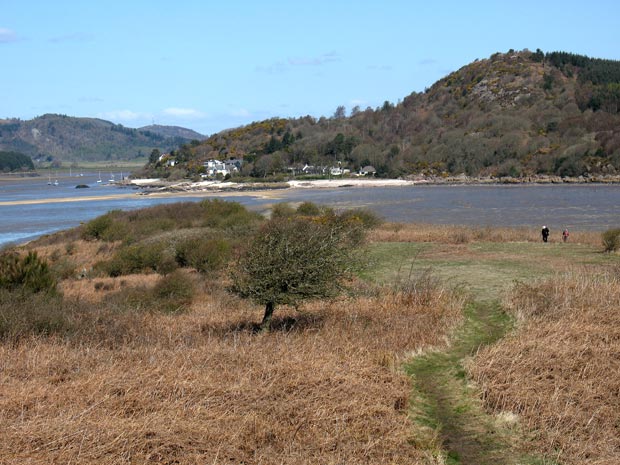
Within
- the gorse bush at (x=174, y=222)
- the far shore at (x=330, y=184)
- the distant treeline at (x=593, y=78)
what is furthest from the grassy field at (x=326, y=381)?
the distant treeline at (x=593, y=78)

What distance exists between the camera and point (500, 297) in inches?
575

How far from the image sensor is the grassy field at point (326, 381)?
6.32 m

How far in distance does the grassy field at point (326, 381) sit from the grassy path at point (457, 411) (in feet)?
0.08

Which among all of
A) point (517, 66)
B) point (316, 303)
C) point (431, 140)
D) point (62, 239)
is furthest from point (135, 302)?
point (517, 66)

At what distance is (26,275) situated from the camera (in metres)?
17.0

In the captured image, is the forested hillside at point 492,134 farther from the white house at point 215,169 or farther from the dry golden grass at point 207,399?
the dry golden grass at point 207,399

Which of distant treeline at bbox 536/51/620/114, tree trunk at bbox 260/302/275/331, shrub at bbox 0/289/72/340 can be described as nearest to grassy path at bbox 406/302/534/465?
tree trunk at bbox 260/302/275/331

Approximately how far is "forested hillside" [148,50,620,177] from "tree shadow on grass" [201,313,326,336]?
11017 cm

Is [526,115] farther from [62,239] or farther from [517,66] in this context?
[62,239]

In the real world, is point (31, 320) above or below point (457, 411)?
above

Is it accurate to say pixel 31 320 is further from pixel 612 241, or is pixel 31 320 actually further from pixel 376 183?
pixel 376 183

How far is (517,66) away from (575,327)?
19359 cm

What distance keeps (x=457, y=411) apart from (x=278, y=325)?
15.6 ft

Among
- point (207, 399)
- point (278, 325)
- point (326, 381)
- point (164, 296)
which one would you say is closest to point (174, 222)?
point (164, 296)
